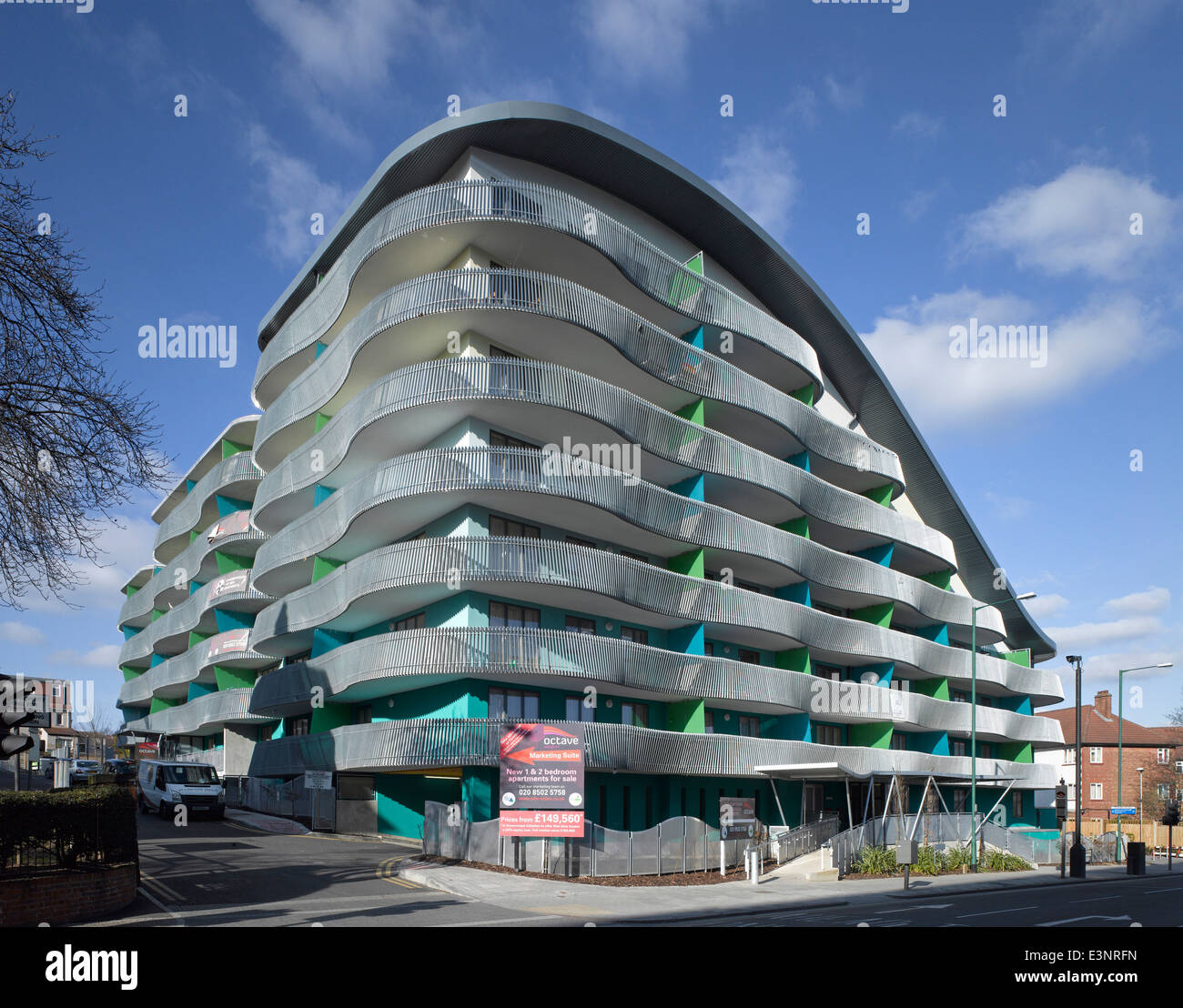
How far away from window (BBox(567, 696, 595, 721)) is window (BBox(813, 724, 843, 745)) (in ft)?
47.7

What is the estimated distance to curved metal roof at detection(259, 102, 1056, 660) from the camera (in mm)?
33875

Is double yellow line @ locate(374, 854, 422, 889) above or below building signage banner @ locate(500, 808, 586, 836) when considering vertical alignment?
below

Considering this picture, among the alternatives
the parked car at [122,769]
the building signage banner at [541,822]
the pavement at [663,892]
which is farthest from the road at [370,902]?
the parked car at [122,769]

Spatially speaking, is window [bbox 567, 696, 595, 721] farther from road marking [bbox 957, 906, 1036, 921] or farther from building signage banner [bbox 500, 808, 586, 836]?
road marking [bbox 957, 906, 1036, 921]

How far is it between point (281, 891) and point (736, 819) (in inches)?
508

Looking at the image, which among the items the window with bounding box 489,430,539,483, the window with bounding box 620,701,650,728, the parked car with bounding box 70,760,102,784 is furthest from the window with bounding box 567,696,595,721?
the parked car with bounding box 70,760,102,784

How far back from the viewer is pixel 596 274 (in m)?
34.2

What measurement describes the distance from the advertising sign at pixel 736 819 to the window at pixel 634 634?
7.46 metres

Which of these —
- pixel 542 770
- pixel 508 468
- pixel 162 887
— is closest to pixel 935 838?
pixel 542 770

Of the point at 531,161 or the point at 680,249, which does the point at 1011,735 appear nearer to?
the point at 680,249

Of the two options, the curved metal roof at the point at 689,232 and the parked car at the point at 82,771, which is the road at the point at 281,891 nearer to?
the parked car at the point at 82,771

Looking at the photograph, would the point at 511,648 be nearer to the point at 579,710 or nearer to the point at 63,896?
the point at 579,710
